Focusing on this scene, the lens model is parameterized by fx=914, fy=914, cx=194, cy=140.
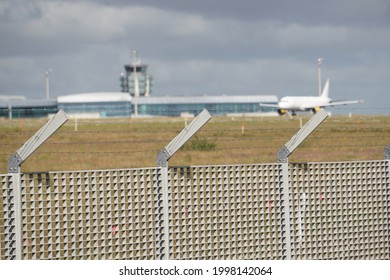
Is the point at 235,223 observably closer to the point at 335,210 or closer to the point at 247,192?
the point at 247,192

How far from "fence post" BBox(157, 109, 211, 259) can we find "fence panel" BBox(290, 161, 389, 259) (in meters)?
1.95

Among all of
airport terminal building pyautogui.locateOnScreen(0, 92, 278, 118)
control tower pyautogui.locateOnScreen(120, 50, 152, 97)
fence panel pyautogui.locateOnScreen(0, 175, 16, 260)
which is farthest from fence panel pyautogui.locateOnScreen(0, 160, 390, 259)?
control tower pyautogui.locateOnScreen(120, 50, 152, 97)

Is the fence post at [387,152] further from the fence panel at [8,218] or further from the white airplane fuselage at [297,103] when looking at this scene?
the white airplane fuselage at [297,103]

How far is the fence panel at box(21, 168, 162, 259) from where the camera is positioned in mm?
9164

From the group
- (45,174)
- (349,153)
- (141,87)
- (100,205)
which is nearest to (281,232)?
(100,205)

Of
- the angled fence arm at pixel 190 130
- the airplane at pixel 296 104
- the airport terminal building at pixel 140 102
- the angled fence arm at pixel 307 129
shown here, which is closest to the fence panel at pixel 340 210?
the angled fence arm at pixel 307 129

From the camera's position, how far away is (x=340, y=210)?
11.9 m

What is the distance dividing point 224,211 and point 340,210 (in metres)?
1.99

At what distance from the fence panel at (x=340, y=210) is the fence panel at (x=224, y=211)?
39cm

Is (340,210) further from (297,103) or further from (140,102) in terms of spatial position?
(140,102)

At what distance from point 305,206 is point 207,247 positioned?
1.61 m

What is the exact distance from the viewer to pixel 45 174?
362 inches

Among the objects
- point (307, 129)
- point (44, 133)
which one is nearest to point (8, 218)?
point (44, 133)

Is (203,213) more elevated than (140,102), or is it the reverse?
(140,102)
